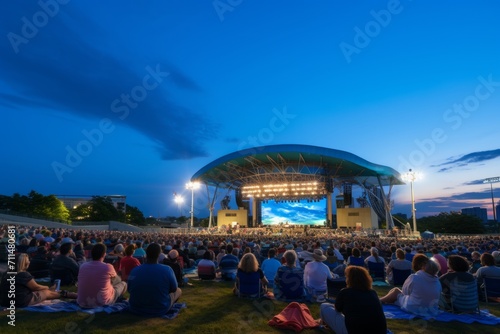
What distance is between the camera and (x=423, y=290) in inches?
199

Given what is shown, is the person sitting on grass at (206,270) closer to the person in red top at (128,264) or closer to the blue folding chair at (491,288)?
the person in red top at (128,264)

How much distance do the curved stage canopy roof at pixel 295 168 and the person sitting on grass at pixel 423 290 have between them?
1401 inches

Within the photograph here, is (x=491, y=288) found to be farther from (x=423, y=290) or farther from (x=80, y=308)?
(x=80, y=308)

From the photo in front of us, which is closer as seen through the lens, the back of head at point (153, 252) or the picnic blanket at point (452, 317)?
the back of head at point (153, 252)

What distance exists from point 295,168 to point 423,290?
136 ft

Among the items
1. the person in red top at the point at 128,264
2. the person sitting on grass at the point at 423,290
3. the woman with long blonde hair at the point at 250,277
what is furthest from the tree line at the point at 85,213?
the person sitting on grass at the point at 423,290

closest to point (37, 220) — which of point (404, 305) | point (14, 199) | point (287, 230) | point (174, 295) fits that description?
point (14, 199)

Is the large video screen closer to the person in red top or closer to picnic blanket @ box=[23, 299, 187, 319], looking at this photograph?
the person in red top

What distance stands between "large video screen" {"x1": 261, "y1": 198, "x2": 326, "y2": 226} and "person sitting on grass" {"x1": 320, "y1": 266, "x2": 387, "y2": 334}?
142ft

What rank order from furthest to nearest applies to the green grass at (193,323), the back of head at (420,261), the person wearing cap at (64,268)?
1. the person wearing cap at (64,268)
2. the back of head at (420,261)
3. the green grass at (193,323)

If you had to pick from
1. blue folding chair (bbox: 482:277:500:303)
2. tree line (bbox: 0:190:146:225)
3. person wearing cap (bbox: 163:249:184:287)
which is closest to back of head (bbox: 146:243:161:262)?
person wearing cap (bbox: 163:249:184:287)

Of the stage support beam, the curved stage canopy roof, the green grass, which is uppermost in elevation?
the curved stage canopy roof

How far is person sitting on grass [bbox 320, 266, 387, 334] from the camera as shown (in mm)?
3211

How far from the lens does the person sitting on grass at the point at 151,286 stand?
14.5ft
